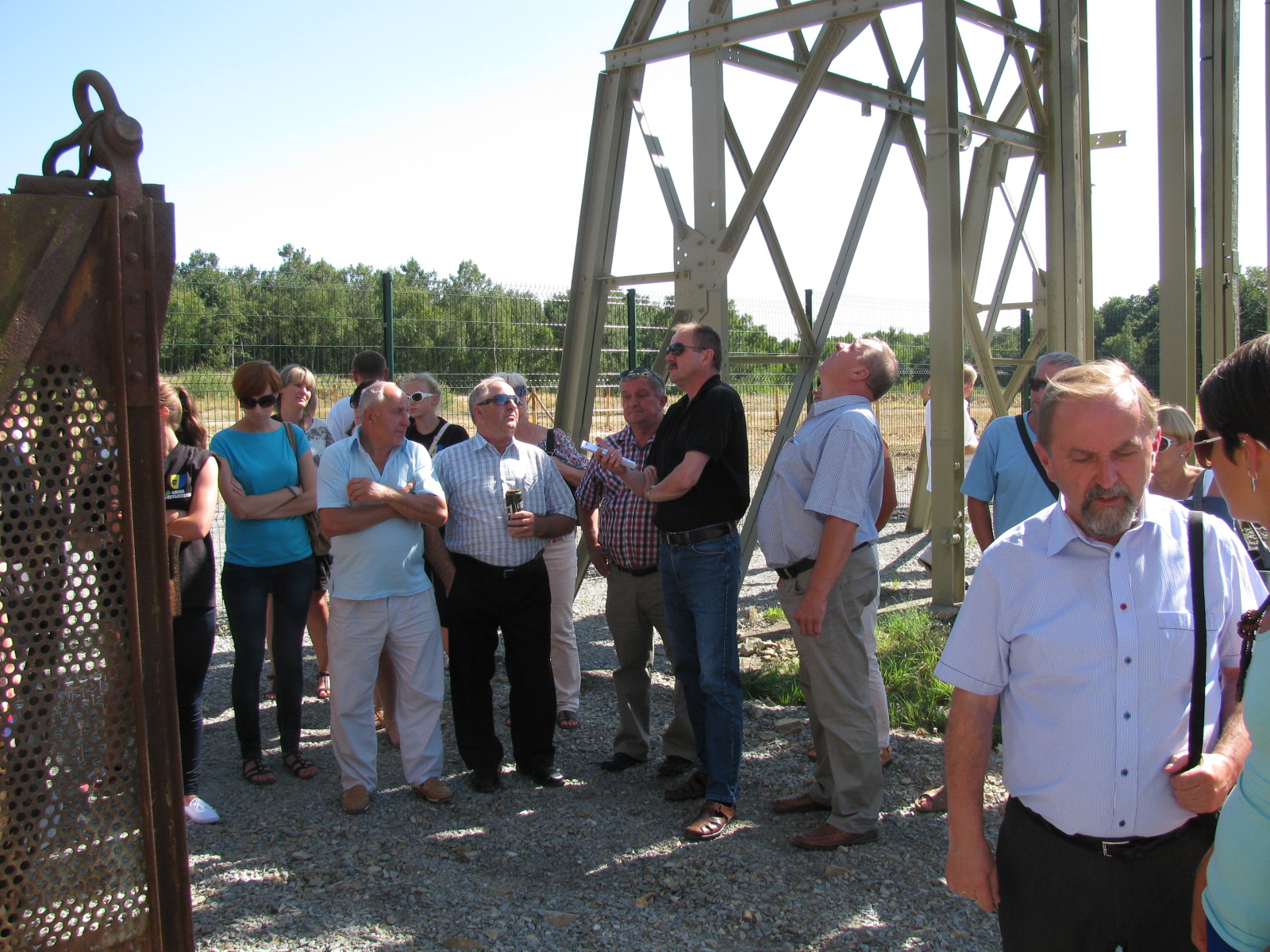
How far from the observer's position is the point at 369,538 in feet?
14.5

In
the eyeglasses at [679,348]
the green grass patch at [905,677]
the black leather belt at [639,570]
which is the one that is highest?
the eyeglasses at [679,348]

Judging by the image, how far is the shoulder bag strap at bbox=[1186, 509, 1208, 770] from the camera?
1.91 m

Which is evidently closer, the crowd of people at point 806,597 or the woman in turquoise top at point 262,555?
the crowd of people at point 806,597

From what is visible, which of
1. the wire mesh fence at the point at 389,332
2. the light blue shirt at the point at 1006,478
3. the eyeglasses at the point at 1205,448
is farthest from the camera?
the wire mesh fence at the point at 389,332

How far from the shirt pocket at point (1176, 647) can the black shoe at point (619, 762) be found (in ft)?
10.5

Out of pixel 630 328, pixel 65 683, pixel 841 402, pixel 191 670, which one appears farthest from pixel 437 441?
pixel 630 328

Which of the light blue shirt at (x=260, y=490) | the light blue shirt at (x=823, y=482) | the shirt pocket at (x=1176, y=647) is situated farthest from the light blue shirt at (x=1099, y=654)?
the light blue shirt at (x=260, y=490)

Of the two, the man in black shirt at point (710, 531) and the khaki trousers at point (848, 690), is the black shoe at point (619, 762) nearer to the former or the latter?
the man in black shirt at point (710, 531)

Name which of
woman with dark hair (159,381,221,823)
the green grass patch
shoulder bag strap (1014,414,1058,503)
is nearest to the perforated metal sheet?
woman with dark hair (159,381,221,823)

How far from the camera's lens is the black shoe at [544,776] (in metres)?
4.59

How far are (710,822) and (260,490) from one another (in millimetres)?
2545

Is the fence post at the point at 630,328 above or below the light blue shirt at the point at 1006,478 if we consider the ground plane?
above

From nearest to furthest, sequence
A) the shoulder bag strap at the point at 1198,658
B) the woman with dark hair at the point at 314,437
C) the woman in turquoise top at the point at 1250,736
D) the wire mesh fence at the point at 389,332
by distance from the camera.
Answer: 1. the woman in turquoise top at the point at 1250,736
2. the shoulder bag strap at the point at 1198,658
3. the woman with dark hair at the point at 314,437
4. the wire mesh fence at the point at 389,332

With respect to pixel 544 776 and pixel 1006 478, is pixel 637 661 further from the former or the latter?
pixel 1006 478
